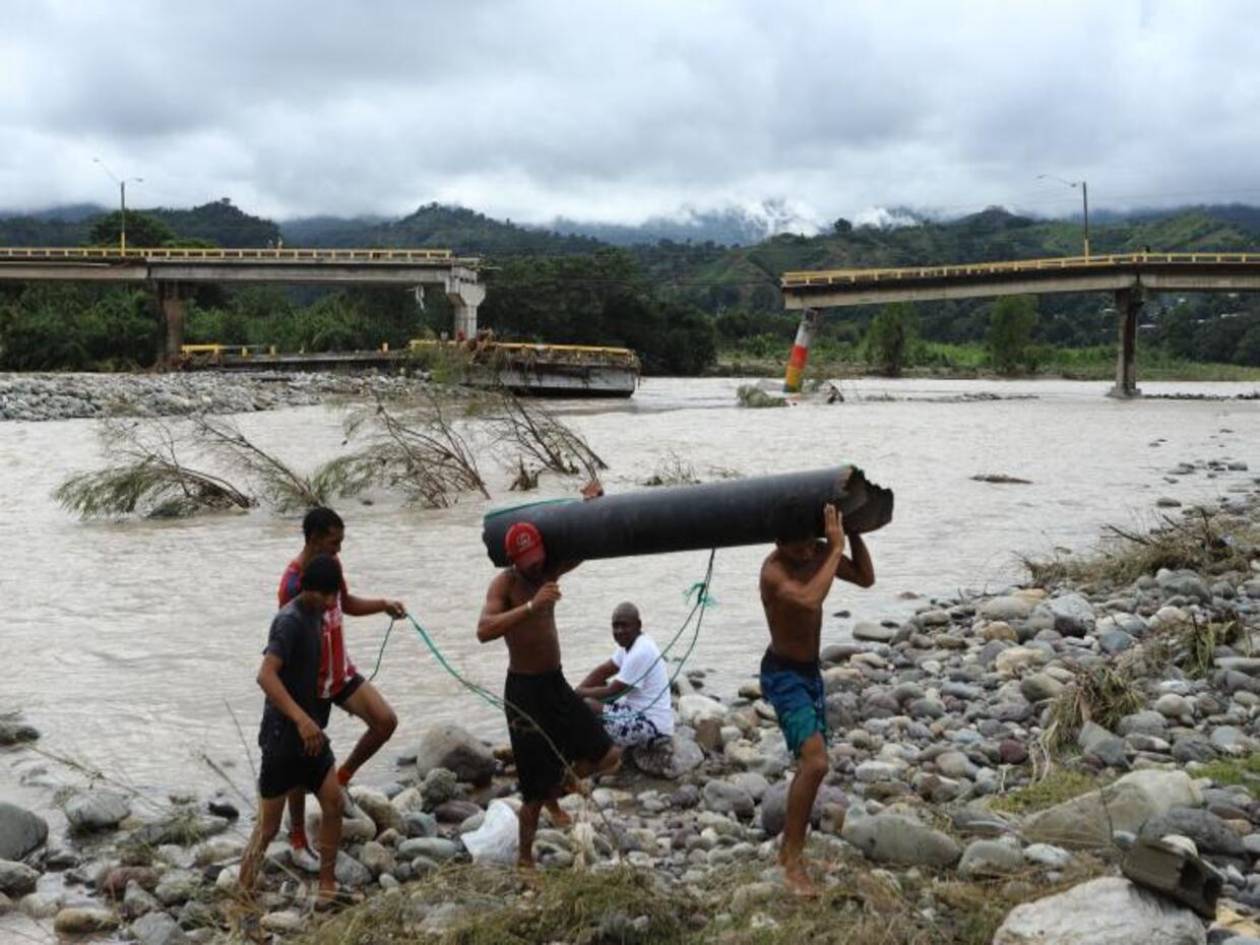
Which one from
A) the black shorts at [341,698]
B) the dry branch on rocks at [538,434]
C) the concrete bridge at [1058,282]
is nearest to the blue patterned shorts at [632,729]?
the black shorts at [341,698]

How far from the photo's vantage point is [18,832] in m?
6.34

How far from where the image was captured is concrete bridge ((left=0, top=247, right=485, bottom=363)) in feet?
187

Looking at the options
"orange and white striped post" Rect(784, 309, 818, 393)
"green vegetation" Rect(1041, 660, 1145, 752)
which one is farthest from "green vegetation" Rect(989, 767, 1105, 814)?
"orange and white striped post" Rect(784, 309, 818, 393)

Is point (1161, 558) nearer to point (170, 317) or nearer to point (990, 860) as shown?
point (990, 860)

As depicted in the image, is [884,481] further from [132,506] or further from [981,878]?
[981,878]

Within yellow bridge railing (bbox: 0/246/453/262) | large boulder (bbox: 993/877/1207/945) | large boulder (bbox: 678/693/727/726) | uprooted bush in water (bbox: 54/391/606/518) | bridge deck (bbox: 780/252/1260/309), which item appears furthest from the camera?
yellow bridge railing (bbox: 0/246/453/262)

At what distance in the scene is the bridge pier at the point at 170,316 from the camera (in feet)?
190

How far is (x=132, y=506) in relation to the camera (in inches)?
734

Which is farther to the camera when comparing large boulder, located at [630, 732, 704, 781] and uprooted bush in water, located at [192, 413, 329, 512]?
uprooted bush in water, located at [192, 413, 329, 512]

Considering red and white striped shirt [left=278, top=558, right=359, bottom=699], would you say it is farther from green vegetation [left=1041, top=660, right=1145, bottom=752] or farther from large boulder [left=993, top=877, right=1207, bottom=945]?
green vegetation [left=1041, top=660, right=1145, bottom=752]

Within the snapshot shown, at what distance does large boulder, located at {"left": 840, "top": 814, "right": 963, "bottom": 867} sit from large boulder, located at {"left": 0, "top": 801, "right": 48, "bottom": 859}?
407 centimetres

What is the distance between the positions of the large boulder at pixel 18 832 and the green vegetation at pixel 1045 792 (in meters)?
4.79

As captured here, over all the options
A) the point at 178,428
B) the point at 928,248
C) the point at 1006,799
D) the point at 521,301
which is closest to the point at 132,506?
the point at 178,428

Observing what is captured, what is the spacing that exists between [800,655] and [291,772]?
226cm
